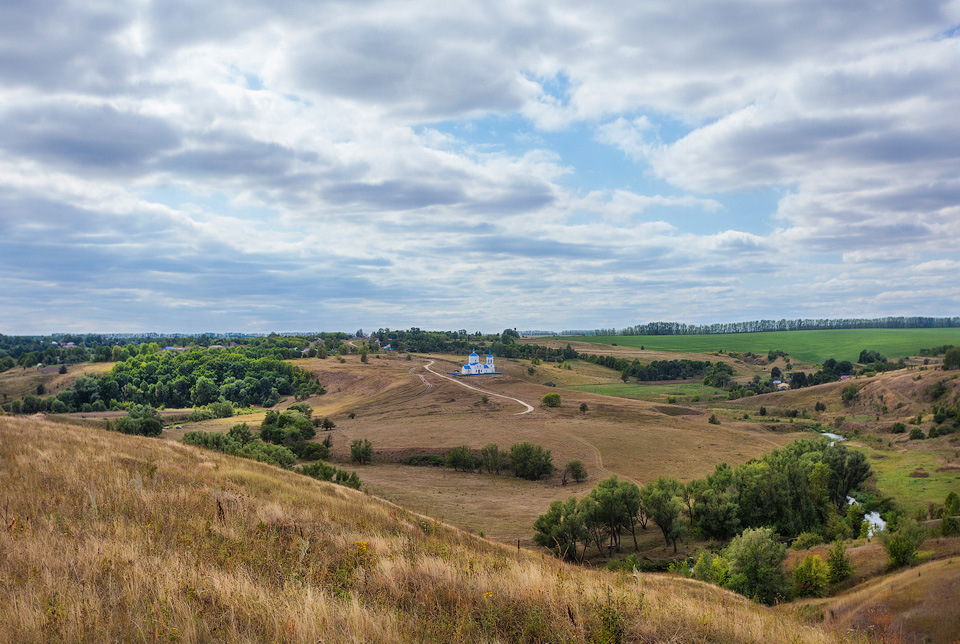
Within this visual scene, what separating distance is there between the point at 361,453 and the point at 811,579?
164 feet

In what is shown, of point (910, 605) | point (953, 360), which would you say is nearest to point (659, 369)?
point (953, 360)

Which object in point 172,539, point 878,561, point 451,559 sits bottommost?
point 878,561

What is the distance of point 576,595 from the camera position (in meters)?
6.78

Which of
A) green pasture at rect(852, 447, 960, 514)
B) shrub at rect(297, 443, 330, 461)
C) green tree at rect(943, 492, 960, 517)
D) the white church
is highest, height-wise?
the white church

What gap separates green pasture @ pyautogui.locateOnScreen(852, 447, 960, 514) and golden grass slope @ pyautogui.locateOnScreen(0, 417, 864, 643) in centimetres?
5907

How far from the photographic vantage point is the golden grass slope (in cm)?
521

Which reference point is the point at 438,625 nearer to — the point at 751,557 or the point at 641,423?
the point at 751,557

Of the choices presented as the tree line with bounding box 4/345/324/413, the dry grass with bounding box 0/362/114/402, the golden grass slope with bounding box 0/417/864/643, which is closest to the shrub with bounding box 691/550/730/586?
the golden grass slope with bounding box 0/417/864/643

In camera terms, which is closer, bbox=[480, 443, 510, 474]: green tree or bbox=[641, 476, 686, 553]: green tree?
bbox=[641, 476, 686, 553]: green tree

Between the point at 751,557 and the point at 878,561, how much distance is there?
30.2 ft

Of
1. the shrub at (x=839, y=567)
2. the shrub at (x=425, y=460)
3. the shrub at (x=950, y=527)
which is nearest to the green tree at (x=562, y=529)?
the shrub at (x=839, y=567)

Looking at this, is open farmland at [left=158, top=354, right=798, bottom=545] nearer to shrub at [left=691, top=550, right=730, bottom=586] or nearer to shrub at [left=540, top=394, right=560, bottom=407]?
shrub at [left=540, top=394, right=560, bottom=407]

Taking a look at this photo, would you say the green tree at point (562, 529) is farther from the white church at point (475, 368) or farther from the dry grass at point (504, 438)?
the white church at point (475, 368)

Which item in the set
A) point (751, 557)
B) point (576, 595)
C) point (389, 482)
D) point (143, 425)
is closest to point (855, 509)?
point (751, 557)
